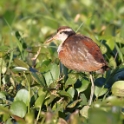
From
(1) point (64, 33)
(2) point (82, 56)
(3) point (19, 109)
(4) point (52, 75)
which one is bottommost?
(3) point (19, 109)

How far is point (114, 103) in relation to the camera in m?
3.77

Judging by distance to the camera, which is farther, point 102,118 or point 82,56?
point 82,56

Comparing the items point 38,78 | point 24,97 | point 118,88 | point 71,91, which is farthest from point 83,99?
point 24,97

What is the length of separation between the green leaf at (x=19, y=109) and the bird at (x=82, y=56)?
550mm

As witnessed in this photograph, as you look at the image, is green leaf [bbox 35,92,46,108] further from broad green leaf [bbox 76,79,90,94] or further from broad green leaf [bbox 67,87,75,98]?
broad green leaf [bbox 76,79,90,94]

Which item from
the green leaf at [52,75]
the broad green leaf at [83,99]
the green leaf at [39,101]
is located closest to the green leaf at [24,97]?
the green leaf at [39,101]

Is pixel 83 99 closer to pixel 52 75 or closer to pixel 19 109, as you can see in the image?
pixel 52 75

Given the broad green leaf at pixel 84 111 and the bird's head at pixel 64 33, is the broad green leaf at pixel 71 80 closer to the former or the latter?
the broad green leaf at pixel 84 111

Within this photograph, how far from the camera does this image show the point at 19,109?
13.1ft

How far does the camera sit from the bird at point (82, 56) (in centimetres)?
420

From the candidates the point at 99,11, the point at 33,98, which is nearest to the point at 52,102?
the point at 33,98

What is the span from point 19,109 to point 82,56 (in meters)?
0.64

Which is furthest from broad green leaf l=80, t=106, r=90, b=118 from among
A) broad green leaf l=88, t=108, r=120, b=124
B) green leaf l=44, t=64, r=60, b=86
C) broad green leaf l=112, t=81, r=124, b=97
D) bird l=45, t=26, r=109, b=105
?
broad green leaf l=88, t=108, r=120, b=124

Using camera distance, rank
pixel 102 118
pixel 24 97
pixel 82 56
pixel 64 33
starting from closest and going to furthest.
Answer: pixel 102 118
pixel 24 97
pixel 82 56
pixel 64 33
